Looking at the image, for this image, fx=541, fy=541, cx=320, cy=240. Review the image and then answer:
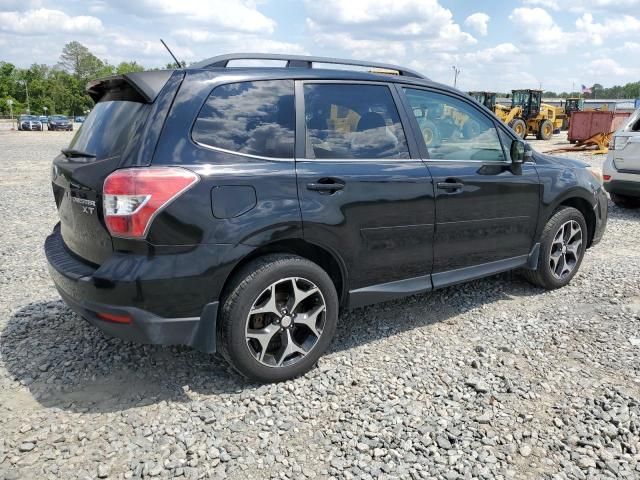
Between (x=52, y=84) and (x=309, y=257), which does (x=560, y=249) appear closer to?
(x=309, y=257)

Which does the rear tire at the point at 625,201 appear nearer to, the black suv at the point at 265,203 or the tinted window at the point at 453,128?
the tinted window at the point at 453,128

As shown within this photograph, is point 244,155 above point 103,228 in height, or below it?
above

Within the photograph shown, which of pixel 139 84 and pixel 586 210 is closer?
pixel 139 84

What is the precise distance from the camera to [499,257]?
4.35 m

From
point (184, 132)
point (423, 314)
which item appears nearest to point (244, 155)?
point (184, 132)

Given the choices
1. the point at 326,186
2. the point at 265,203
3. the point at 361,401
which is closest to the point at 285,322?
the point at 361,401

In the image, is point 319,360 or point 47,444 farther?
point 319,360

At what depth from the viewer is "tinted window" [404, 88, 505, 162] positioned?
3839 millimetres

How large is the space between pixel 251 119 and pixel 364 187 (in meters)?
0.81

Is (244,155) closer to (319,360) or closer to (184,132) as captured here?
(184,132)

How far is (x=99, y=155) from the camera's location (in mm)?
3041

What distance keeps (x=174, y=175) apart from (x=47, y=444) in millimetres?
1469

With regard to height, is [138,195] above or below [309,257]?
above

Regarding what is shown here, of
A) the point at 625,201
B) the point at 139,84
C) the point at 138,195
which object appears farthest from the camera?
the point at 625,201
